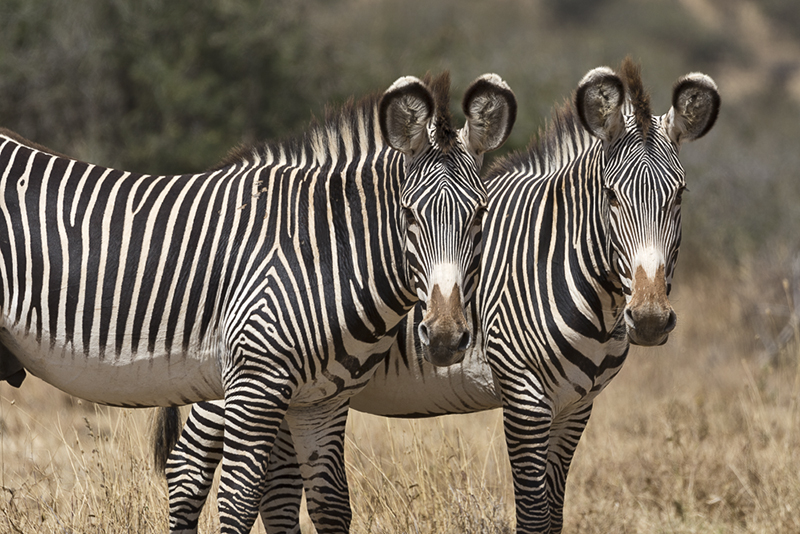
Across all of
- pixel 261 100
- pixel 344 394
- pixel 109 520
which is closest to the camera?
pixel 344 394

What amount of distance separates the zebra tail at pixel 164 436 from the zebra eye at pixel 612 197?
281cm

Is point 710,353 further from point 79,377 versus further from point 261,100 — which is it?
point 79,377

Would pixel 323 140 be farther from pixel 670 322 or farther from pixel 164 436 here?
pixel 164 436

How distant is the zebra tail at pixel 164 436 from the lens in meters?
5.11

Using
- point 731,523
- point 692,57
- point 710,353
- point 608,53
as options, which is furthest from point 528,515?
point 692,57

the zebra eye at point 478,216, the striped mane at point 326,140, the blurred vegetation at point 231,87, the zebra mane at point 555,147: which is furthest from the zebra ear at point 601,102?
the blurred vegetation at point 231,87

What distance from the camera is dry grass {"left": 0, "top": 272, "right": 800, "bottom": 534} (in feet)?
16.0

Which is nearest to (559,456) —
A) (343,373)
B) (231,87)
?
(343,373)

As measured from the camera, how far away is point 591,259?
14.4ft

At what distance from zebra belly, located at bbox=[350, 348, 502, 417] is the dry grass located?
1.32 feet

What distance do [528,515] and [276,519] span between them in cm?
156

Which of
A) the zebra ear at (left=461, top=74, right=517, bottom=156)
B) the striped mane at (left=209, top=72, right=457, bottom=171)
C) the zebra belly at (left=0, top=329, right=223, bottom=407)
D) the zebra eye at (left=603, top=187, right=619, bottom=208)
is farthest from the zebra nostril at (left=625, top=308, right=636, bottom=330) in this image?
the zebra belly at (left=0, top=329, right=223, bottom=407)

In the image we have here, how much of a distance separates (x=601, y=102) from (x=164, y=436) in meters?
3.14

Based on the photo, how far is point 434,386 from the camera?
4.77 meters
